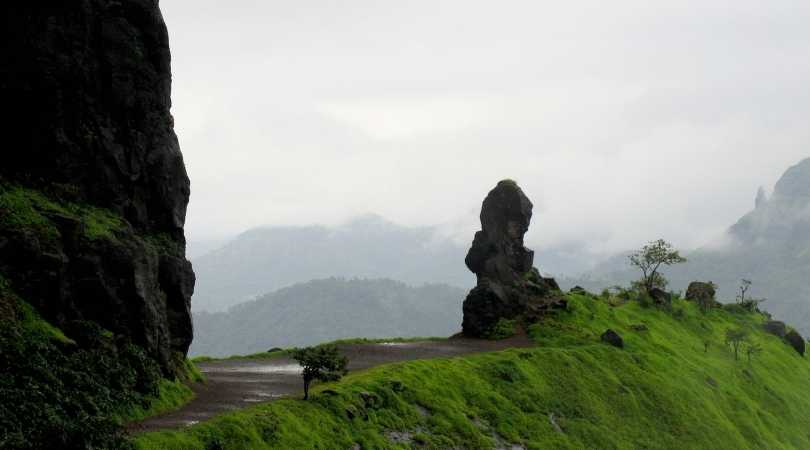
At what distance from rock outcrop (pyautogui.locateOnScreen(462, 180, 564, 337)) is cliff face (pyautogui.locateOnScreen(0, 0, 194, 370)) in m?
41.4

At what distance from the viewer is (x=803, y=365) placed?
104 metres

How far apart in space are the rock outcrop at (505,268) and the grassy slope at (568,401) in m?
4.49

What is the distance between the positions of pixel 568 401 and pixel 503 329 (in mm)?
19606

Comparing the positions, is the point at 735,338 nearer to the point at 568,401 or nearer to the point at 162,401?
the point at 568,401

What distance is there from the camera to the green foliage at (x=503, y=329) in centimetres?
7331

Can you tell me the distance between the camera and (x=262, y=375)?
48.7m

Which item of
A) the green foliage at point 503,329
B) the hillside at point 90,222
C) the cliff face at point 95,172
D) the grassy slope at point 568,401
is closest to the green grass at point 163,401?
the hillside at point 90,222

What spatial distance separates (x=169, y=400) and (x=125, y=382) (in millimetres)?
3367

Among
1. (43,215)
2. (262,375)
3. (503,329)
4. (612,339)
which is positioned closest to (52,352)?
(43,215)

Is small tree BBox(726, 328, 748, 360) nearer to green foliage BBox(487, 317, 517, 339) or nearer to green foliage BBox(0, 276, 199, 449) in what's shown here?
green foliage BBox(487, 317, 517, 339)

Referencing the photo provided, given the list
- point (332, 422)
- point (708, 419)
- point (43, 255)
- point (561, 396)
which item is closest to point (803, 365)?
point (708, 419)

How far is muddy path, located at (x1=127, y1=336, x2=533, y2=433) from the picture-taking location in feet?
106

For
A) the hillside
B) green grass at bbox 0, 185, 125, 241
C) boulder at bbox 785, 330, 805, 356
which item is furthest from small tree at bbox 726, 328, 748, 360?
green grass at bbox 0, 185, 125, 241

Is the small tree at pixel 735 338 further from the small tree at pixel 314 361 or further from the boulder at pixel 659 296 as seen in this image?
the small tree at pixel 314 361
